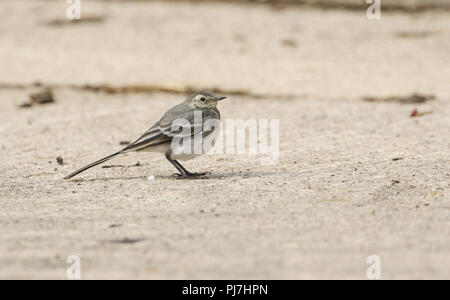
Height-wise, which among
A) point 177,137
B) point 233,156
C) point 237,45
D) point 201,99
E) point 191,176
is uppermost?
point 237,45

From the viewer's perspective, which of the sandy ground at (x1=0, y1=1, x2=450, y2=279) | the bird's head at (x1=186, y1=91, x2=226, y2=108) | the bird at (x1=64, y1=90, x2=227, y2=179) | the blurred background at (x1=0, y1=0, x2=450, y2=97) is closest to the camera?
the sandy ground at (x1=0, y1=1, x2=450, y2=279)

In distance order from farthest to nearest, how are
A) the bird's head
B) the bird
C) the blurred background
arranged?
the blurred background < the bird's head < the bird

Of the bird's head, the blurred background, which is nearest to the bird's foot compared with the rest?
the bird's head

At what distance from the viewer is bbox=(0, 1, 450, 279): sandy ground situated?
16.7 ft

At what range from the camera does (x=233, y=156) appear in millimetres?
8500

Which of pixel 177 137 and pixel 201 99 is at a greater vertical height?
pixel 201 99

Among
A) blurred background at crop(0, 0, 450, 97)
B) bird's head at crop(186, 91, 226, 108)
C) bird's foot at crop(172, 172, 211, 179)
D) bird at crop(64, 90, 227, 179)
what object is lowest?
bird's foot at crop(172, 172, 211, 179)

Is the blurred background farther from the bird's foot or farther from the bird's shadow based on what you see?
the bird's foot

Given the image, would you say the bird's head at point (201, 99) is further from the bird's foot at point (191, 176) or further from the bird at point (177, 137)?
the bird's foot at point (191, 176)

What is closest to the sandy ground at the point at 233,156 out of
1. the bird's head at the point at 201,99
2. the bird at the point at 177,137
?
the bird at the point at 177,137

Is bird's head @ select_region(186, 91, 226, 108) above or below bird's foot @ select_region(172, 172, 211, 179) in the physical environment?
above

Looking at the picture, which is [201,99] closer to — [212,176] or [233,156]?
[212,176]

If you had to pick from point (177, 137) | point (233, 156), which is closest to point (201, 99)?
point (177, 137)

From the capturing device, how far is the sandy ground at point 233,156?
510 cm
